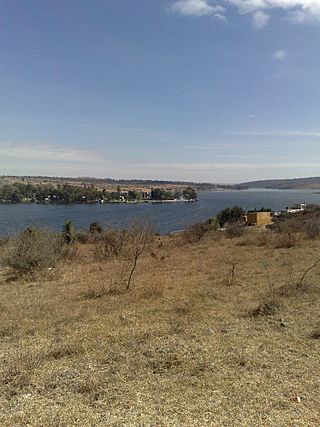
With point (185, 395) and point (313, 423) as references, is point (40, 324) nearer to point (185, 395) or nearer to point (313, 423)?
point (185, 395)

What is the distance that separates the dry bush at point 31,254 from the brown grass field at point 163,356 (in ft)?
13.1

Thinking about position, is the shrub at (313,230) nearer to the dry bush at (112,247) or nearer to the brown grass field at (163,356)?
the dry bush at (112,247)

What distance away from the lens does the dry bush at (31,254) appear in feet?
45.5

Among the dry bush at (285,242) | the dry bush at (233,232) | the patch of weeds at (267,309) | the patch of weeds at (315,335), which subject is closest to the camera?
the patch of weeds at (315,335)

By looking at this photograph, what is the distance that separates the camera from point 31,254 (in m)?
14.0

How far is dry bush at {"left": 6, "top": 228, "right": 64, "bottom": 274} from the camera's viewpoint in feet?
45.5

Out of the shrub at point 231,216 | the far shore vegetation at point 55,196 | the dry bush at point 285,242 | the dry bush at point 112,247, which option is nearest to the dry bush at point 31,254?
the dry bush at point 112,247

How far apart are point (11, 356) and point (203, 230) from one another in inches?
1028

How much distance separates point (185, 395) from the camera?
151 inches

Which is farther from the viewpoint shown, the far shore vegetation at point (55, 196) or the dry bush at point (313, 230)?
the far shore vegetation at point (55, 196)

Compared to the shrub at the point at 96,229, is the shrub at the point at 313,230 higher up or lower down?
higher up

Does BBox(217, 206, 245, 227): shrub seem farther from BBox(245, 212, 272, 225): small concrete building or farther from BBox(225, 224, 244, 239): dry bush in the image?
BBox(225, 224, 244, 239): dry bush

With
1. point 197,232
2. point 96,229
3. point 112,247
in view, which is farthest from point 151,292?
point 96,229

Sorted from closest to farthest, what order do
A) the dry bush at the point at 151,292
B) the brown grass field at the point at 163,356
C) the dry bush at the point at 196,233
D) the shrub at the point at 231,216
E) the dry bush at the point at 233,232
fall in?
1. the brown grass field at the point at 163,356
2. the dry bush at the point at 151,292
3. the dry bush at the point at 196,233
4. the dry bush at the point at 233,232
5. the shrub at the point at 231,216
